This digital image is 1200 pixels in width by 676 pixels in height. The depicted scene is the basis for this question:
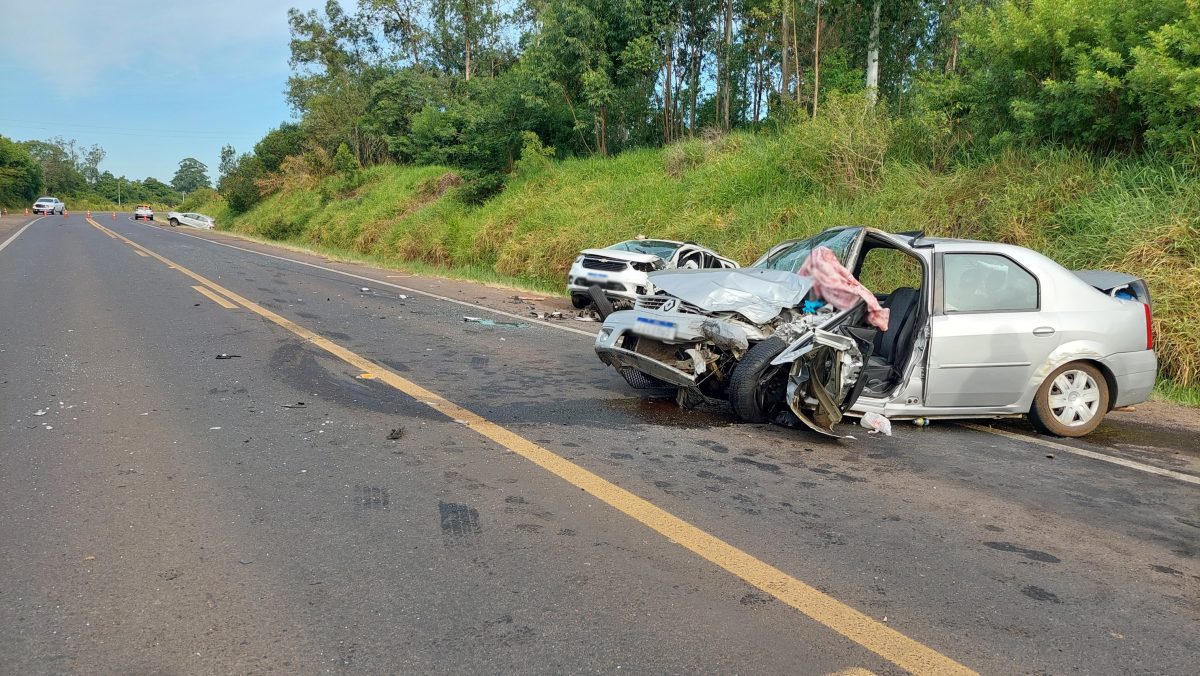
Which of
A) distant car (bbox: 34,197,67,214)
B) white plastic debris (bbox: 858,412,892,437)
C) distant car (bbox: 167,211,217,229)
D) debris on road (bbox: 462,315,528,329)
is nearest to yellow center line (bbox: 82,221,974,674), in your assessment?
white plastic debris (bbox: 858,412,892,437)

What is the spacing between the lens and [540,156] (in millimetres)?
28172

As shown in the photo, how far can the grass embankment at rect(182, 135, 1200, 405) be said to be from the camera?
9625mm

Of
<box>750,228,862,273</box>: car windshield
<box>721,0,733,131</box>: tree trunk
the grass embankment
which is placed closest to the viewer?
<box>750,228,862,273</box>: car windshield

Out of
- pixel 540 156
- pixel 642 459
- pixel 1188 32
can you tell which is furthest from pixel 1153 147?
pixel 540 156

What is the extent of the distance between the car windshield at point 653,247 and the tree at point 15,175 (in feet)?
259

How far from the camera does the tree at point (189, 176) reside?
160375 mm

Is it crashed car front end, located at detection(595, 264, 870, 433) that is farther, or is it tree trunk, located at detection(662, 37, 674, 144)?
tree trunk, located at detection(662, 37, 674, 144)

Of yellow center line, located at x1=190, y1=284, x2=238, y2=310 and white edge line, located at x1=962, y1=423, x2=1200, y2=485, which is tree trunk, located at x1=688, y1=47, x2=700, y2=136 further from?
white edge line, located at x1=962, y1=423, x2=1200, y2=485

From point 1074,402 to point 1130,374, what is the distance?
1.53ft

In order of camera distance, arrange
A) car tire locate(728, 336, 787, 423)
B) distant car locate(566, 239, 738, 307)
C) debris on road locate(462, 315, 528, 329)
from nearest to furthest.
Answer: car tire locate(728, 336, 787, 423) → debris on road locate(462, 315, 528, 329) → distant car locate(566, 239, 738, 307)

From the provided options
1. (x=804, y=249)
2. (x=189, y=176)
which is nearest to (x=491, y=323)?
(x=804, y=249)

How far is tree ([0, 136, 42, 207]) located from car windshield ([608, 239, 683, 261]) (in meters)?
79.0

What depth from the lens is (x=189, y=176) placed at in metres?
161

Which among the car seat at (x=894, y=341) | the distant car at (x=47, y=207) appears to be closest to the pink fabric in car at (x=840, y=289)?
the car seat at (x=894, y=341)
